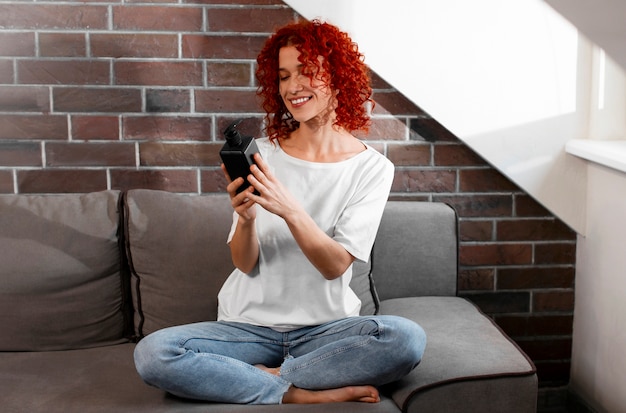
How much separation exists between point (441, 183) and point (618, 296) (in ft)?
2.07

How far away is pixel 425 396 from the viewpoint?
1.84 m

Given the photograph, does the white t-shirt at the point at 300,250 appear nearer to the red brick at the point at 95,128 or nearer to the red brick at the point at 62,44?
the red brick at the point at 95,128

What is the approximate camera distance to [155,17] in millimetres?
2451

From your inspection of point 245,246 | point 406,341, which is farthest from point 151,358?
point 406,341

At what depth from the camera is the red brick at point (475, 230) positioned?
2.65 m

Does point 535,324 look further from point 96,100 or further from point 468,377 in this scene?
point 96,100

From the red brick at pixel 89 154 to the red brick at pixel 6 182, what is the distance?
0.13 m

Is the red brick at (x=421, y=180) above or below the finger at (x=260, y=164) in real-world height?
below

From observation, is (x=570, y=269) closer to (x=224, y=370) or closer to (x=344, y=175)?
(x=344, y=175)

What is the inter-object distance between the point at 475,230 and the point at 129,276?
1.11 m

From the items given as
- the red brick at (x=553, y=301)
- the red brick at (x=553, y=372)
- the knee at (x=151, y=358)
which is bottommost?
the red brick at (x=553, y=372)

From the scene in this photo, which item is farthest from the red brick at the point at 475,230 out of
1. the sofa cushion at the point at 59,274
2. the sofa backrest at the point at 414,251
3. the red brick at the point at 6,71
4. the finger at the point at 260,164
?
the red brick at the point at 6,71

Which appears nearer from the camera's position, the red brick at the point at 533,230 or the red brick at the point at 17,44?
the red brick at the point at 17,44

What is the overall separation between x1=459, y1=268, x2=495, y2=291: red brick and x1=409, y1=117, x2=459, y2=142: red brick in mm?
442
